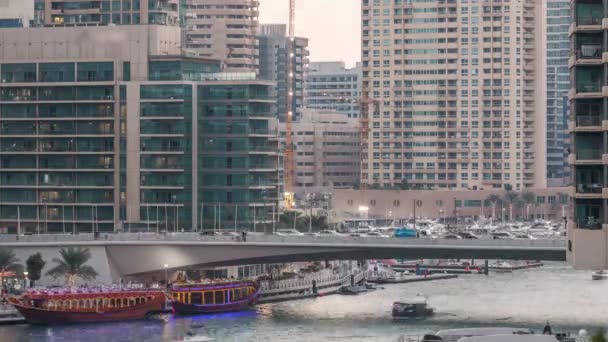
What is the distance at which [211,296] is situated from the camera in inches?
4375

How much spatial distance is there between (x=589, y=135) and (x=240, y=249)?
46811 mm

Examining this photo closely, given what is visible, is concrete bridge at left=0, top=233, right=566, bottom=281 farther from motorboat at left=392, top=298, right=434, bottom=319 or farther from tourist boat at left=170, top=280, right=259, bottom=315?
motorboat at left=392, top=298, right=434, bottom=319

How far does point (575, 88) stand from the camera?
2628 inches

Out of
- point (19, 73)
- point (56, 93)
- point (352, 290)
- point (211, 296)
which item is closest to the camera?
point (211, 296)

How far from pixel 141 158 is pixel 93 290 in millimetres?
33322

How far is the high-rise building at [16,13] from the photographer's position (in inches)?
5856

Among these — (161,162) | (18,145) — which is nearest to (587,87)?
(161,162)

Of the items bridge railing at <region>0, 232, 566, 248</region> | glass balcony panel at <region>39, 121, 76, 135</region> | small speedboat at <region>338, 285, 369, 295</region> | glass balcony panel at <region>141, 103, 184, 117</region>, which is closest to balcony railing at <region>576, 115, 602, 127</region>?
bridge railing at <region>0, 232, 566, 248</region>

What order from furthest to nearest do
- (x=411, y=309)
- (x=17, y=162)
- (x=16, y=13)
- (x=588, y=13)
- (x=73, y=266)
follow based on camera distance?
1. (x=16, y=13)
2. (x=17, y=162)
3. (x=73, y=266)
4. (x=411, y=309)
5. (x=588, y=13)

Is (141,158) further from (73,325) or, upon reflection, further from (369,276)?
(73,325)

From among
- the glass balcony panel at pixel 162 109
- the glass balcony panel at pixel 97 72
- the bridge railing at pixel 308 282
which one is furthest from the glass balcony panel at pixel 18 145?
the bridge railing at pixel 308 282

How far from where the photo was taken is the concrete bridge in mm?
103438

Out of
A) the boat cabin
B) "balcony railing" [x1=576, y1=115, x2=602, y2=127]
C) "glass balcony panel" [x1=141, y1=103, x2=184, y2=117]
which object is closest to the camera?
"balcony railing" [x1=576, y1=115, x2=602, y2=127]

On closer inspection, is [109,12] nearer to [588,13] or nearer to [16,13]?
[16,13]
